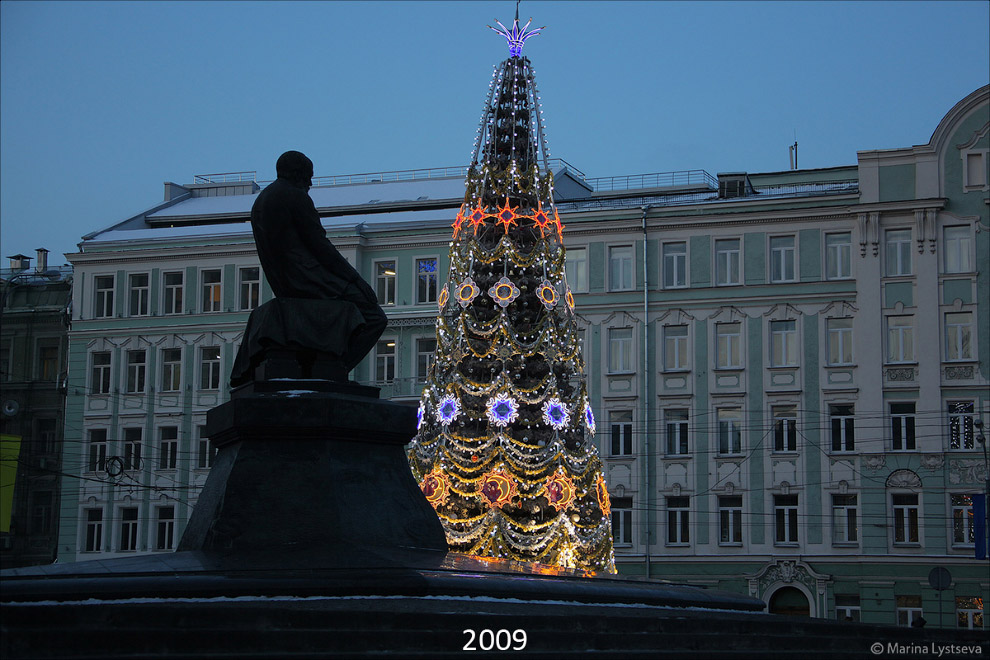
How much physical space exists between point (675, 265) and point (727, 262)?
1.40 meters

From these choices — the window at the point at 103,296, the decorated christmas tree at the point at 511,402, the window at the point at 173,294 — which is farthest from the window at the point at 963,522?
the window at the point at 103,296

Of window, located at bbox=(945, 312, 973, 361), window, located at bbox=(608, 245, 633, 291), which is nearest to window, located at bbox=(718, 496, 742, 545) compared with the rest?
window, located at bbox=(945, 312, 973, 361)

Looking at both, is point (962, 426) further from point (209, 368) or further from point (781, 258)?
point (209, 368)

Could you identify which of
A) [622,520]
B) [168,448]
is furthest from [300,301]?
[168,448]

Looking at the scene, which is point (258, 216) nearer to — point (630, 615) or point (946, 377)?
point (630, 615)

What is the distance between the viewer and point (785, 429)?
130ft

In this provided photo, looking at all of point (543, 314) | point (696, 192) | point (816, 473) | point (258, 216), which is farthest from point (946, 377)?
point (258, 216)

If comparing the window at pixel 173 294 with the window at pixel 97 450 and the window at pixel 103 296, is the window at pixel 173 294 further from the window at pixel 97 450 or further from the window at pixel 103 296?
the window at pixel 97 450

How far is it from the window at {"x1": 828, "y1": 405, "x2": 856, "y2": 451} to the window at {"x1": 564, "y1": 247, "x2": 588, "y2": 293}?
7.62m

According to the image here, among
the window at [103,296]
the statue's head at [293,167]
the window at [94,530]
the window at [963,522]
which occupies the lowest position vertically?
the window at [94,530]

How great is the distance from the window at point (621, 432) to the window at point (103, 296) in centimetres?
1583

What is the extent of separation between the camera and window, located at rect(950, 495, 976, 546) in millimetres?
37594

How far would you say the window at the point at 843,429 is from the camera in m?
39.1

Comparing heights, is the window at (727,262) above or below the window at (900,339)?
above
